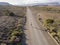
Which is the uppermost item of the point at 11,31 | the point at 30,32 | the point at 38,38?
the point at 38,38

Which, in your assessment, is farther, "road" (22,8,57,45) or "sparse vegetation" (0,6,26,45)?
"road" (22,8,57,45)

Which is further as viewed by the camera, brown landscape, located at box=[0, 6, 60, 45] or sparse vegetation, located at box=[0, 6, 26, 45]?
brown landscape, located at box=[0, 6, 60, 45]

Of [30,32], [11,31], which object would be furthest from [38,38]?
[11,31]

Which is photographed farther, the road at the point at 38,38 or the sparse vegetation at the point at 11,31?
the road at the point at 38,38

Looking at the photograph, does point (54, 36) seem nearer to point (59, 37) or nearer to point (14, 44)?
point (59, 37)

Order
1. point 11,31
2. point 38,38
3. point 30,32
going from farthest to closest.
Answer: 1. point 30,32
2. point 11,31
3. point 38,38

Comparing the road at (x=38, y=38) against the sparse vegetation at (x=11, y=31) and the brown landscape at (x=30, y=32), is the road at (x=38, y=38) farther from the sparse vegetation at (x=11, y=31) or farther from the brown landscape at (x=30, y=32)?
the sparse vegetation at (x=11, y=31)

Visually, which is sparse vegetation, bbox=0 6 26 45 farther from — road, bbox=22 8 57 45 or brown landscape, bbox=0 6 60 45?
road, bbox=22 8 57 45

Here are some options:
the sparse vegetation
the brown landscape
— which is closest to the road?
the brown landscape

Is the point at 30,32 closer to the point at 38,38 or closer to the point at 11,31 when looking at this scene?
the point at 11,31

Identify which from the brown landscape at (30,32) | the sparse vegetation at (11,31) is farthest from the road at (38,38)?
the sparse vegetation at (11,31)

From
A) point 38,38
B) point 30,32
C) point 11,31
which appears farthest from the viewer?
point 30,32
